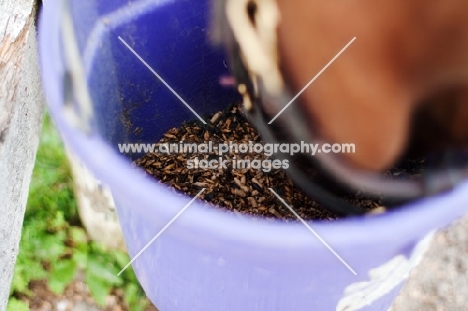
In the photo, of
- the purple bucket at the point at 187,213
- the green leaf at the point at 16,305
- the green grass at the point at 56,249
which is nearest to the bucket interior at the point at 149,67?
Result: the purple bucket at the point at 187,213

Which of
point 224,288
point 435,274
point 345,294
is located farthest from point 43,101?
point 435,274

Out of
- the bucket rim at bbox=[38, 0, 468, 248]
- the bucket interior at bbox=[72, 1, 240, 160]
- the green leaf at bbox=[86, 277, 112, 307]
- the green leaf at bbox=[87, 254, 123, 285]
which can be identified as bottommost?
the green leaf at bbox=[86, 277, 112, 307]

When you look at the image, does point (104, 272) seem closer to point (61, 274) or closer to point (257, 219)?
point (61, 274)

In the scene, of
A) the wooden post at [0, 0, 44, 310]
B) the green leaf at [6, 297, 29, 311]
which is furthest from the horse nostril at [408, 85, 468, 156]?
the green leaf at [6, 297, 29, 311]

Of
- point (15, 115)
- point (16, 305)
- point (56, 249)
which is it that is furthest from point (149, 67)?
point (16, 305)

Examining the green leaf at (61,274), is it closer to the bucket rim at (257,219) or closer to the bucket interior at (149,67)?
the bucket interior at (149,67)

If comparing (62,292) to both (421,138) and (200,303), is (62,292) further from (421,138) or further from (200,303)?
(421,138)

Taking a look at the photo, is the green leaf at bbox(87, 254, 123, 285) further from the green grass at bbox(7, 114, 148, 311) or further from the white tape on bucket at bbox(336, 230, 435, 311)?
the white tape on bucket at bbox(336, 230, 435, 311)
